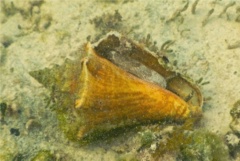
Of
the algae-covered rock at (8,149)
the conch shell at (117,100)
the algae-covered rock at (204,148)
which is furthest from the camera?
the algae-covered rock at (8,149)

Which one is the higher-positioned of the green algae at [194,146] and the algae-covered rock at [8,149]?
the green algae at [194,146]

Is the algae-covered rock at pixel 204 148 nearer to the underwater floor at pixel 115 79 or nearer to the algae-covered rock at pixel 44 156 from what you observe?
the underwater floor at pixel 115 79

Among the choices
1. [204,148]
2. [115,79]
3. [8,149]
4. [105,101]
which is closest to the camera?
[204,148]

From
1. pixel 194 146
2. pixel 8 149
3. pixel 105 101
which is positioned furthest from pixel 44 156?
pixel 194 146

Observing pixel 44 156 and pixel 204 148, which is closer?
pixel 204 148

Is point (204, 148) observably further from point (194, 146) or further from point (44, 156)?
point (44, 156)

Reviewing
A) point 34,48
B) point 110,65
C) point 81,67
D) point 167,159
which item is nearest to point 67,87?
point 81,67

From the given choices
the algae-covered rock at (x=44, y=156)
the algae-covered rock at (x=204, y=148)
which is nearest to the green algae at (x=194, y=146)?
the algae-covered rock at (x=204, y=148)

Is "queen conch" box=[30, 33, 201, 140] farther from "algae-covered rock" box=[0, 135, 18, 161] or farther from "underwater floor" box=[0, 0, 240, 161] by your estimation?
"algae-covered rock" box=[0, 135, 18, 161]
